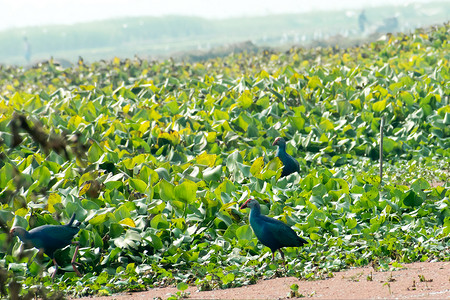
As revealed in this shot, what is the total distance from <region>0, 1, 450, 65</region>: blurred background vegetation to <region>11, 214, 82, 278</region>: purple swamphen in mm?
44073

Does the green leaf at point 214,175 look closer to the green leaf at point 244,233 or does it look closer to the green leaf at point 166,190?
the green leaf at point 166,190

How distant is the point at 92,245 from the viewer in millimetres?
6207

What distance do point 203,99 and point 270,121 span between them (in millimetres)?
2223

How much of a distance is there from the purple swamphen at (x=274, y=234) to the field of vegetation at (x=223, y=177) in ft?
0.63

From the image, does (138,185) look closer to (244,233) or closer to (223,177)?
(223,177)

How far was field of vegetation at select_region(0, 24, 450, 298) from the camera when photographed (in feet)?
18.8

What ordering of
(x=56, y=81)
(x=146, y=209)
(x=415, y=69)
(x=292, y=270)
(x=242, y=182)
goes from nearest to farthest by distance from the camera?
(x=292, y=270) → (x=146, y=209) → (x=242, y=182) → (x=415, y=69) → (x=56, y=81)

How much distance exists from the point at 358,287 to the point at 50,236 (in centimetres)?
265

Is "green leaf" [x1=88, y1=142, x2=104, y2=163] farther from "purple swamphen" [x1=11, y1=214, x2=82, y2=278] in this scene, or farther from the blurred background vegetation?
the blurred background vegetation

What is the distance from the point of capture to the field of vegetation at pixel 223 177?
5.74 meters

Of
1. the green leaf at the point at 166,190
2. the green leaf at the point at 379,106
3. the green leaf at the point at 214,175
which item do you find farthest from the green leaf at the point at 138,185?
the green leaf at the point at 379,106

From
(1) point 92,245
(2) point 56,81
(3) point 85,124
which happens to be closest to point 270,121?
(3) point 85,124

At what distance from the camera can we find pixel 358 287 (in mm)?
4996

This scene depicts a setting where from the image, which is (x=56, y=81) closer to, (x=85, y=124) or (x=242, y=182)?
(x=85, y=124)
